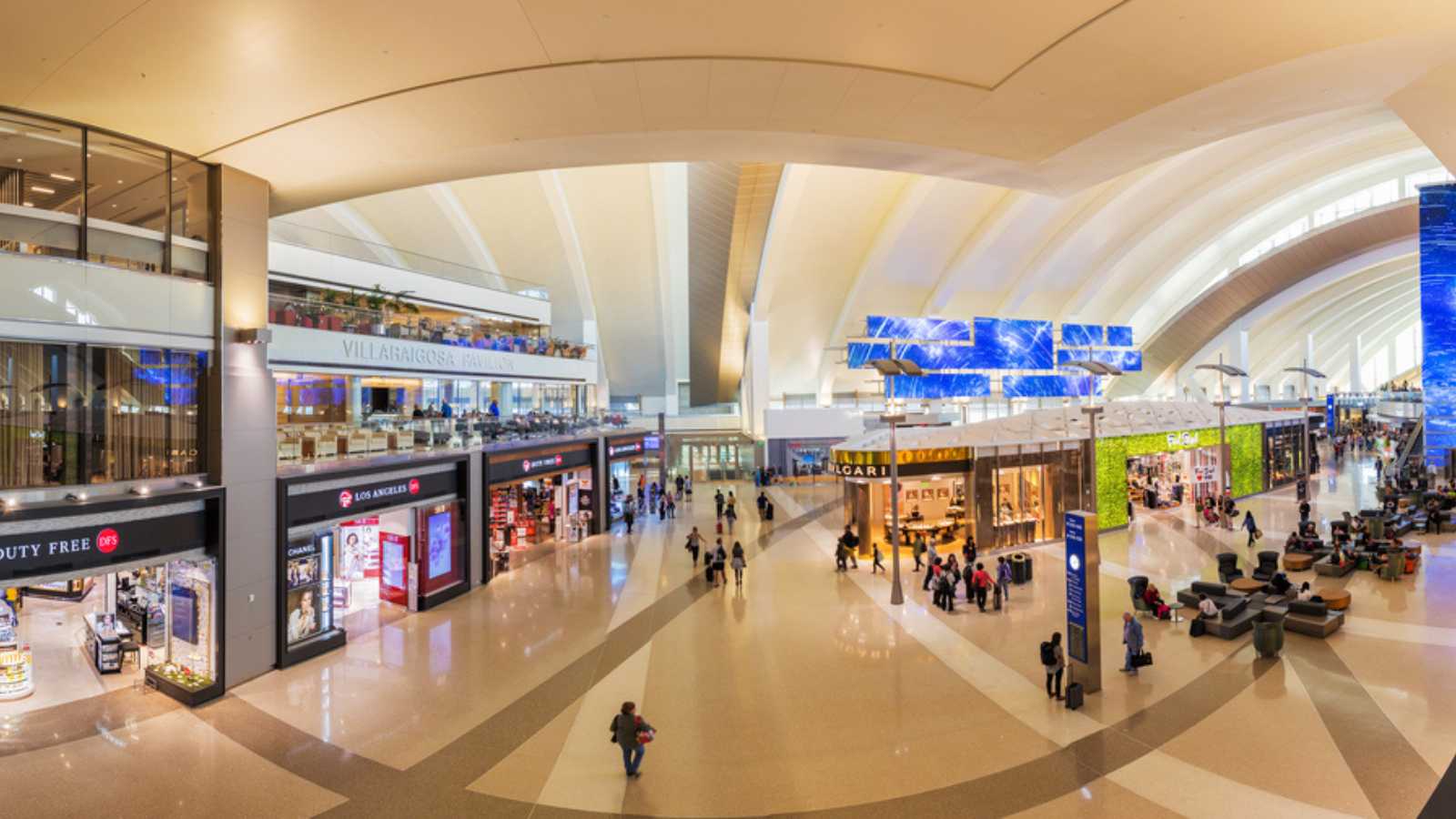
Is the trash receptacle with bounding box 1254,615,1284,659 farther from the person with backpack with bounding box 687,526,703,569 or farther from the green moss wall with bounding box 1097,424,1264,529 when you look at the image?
the person with backpack with bounding box 687,526,703,569

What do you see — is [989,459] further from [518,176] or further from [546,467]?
[518,176]

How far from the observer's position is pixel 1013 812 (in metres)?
5.82

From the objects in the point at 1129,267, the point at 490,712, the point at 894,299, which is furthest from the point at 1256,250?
the point at 490,712

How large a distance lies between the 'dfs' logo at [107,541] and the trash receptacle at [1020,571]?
15.0m

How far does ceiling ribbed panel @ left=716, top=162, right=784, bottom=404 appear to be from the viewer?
20453 millimetres

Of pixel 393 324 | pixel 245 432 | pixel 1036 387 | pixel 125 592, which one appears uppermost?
pixel 393 324

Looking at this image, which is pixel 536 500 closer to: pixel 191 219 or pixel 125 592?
pixel 125 592

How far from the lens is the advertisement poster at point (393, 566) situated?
42.8ft

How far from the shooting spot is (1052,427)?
1922cm

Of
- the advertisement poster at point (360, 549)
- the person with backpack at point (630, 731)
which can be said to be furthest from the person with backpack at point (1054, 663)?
the advertisement poster at point (360, 549)

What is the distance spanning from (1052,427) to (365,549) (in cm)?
1849

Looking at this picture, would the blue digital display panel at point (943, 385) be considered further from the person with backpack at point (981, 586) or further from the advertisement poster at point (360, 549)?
the advertisement poster at point (360, 549)

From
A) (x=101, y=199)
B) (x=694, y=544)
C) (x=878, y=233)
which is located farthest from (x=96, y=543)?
(x=878, y=233)

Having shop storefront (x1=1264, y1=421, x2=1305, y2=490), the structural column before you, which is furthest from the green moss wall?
the structural column
